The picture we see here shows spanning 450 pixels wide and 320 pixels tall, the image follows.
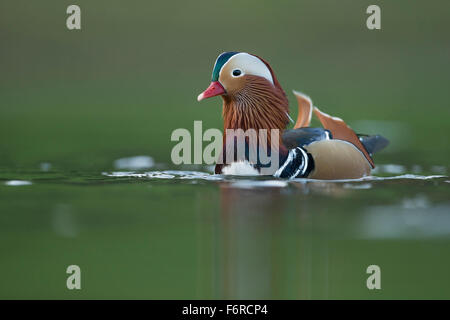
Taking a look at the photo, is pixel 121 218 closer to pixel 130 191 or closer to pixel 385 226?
pixel 130 191

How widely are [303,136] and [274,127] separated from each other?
0.74ft

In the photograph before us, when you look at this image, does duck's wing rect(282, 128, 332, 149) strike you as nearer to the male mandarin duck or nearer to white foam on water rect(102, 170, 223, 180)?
the male mandarin duck

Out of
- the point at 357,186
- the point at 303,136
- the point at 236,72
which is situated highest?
the point at 236,72

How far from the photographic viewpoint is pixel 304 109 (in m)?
6.18

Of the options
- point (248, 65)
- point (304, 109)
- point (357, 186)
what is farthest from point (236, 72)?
point (357, 186)

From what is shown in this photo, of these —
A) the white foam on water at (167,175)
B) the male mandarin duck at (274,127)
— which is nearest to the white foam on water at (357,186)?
the male mandarin duck at (274,127)

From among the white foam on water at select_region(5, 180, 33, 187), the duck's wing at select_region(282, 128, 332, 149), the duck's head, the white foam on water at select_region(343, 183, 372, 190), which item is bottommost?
the white foam on water at select_region(343, 183, 372, 190)

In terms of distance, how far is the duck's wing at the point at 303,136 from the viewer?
18.1 feet

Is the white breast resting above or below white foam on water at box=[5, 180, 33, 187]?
above

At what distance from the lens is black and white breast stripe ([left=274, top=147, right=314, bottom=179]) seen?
Result: 5.42 m

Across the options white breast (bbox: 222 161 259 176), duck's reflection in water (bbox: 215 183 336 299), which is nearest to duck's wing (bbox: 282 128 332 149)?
white breast (bbox: 222 161 259 176)

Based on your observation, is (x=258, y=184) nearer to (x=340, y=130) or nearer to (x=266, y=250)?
(x=340, y=130)

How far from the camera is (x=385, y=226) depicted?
163 inches

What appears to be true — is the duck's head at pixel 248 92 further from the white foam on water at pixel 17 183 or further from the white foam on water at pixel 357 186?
the white foam on water at pixel 17 183
